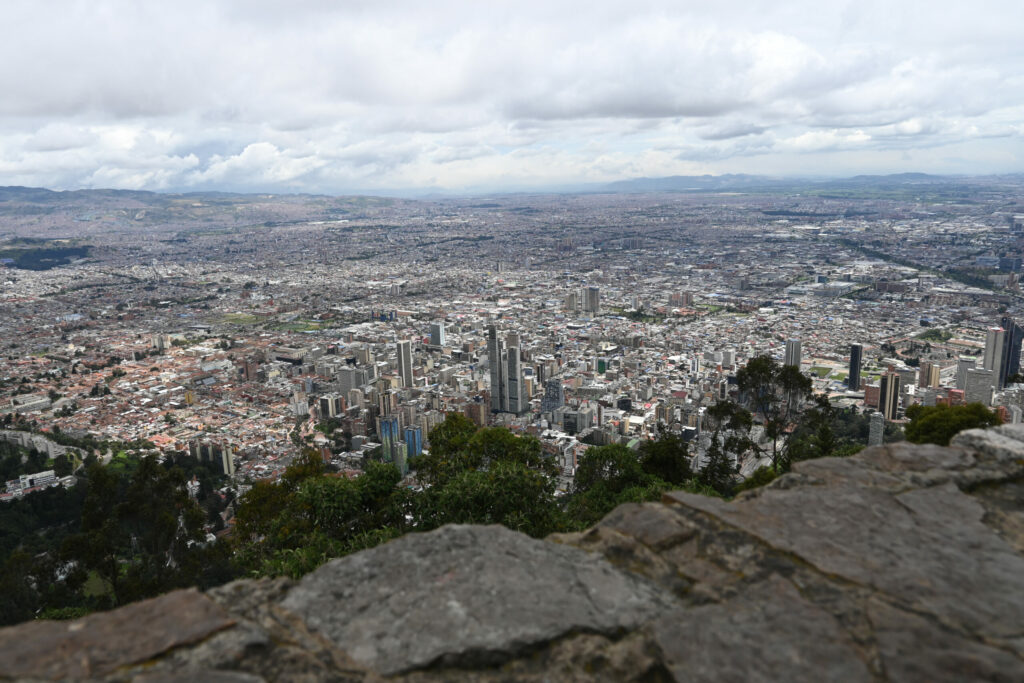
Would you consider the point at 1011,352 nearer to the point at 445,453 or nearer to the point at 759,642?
the point at 445,453

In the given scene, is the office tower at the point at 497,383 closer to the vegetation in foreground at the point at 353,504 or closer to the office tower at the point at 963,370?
the vegetation in foreground at the point at 353,504

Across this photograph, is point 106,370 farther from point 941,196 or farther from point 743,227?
point 941,196

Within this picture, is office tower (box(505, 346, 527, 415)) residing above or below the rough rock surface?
below

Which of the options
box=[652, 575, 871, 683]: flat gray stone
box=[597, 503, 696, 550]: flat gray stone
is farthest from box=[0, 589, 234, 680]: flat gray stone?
box=[597, 503, 696, 550]: flat gray stone

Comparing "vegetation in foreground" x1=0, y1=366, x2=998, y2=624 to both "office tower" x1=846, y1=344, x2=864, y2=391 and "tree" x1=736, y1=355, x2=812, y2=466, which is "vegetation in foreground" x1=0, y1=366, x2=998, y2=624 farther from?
"office tower" x1=846, y1=344, x2=864, y2=391

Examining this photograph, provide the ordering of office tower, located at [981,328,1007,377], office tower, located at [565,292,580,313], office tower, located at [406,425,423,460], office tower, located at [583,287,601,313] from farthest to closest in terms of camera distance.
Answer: office tower, located at [565,292,580,313], office tower, located at [583,287,601,313], office tower, located at [981,328,1007,377], office tower, located at [406,425,423,460]

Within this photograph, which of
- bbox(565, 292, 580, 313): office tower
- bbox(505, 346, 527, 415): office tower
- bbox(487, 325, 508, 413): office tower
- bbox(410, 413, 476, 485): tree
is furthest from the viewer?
bbox(565, 292, 580, 313): office tower

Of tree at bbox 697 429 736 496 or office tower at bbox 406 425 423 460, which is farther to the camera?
office tower at bbox 406 425 423 460

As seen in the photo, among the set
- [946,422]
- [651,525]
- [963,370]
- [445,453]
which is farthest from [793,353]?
[651,525]
